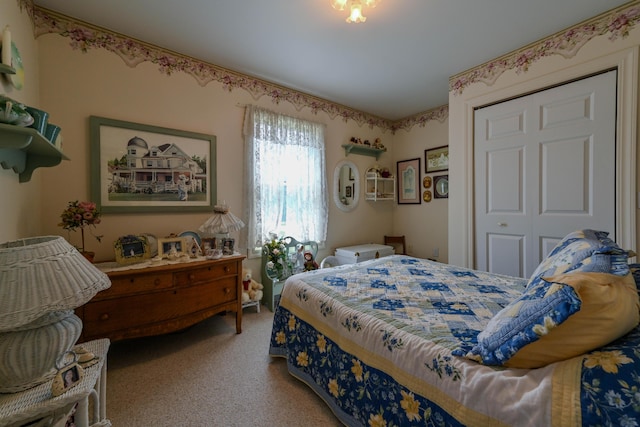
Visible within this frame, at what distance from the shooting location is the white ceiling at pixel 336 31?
72.3 inches

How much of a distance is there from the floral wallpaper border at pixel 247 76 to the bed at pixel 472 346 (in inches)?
72.9

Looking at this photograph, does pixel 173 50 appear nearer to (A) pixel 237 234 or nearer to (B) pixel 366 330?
(A) pixel 237 234

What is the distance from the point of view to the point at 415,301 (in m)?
1.46

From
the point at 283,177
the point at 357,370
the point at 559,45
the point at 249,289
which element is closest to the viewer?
the point at 357,370

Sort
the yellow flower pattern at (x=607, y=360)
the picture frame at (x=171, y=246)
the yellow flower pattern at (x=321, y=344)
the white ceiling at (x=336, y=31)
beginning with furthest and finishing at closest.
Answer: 1. the picture frame at (x=171, y=246)
2. the white ceiling at (x=336, y=31)
3. the yellow flower pattern at (x=321, y=344)
4. the yellow flower pattern at (x=607, y=360)

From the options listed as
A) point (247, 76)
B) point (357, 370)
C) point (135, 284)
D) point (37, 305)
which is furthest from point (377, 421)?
point (247, 76)

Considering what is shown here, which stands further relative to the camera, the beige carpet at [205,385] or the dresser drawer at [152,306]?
the dresser drawer at [152,306]

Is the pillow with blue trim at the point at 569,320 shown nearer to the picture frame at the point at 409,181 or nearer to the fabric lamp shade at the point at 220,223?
the fabric lamp shade at the point at 220,223

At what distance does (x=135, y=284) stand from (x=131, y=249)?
0.30m

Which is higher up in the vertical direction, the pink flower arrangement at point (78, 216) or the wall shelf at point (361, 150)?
the wall shelf at point (361, 150)

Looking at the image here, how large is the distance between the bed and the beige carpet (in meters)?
0.15

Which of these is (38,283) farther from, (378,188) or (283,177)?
(378,188)

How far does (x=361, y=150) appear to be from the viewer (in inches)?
153

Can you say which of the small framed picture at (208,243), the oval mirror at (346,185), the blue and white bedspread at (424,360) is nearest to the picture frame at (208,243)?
the small framed picture at (208,243)
